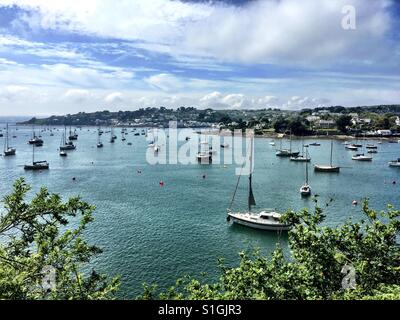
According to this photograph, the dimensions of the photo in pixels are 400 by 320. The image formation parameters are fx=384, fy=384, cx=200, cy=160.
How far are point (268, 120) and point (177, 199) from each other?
9380 cm

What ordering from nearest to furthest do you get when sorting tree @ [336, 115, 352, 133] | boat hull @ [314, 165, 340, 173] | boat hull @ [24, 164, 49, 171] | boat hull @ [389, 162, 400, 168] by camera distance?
boat hull @ [314, 165, 340, 173]
boat hull @ [24, 164, 49, 171]
boat hull @ [389, 162, 400, 168]
tree @ [336, 115, 352, 133]

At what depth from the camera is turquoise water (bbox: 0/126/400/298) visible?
19.1m

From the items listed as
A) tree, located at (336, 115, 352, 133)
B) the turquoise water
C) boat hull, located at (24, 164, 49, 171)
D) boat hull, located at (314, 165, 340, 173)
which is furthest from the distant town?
boat hull, located at (24, 164, 49, 171)

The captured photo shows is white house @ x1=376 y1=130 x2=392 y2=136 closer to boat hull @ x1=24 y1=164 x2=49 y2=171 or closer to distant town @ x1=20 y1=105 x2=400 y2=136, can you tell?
distant town @ x1=20 y1=105 x2=400 y2=136

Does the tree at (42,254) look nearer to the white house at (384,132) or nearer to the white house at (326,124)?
the white house at (384,132)

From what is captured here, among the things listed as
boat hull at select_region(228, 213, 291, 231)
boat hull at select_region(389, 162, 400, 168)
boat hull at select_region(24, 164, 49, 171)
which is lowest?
boat hull at select_region(228, 213, 291, 231)

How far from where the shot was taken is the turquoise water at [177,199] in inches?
750

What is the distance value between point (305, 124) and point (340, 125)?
9499 mm

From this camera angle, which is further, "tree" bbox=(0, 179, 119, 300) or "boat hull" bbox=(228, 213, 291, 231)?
"boat hull" bbox=(228, 213, 291, 231)

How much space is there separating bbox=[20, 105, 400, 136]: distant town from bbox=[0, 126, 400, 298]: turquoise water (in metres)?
39.3

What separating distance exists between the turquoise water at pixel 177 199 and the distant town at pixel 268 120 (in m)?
39.3
